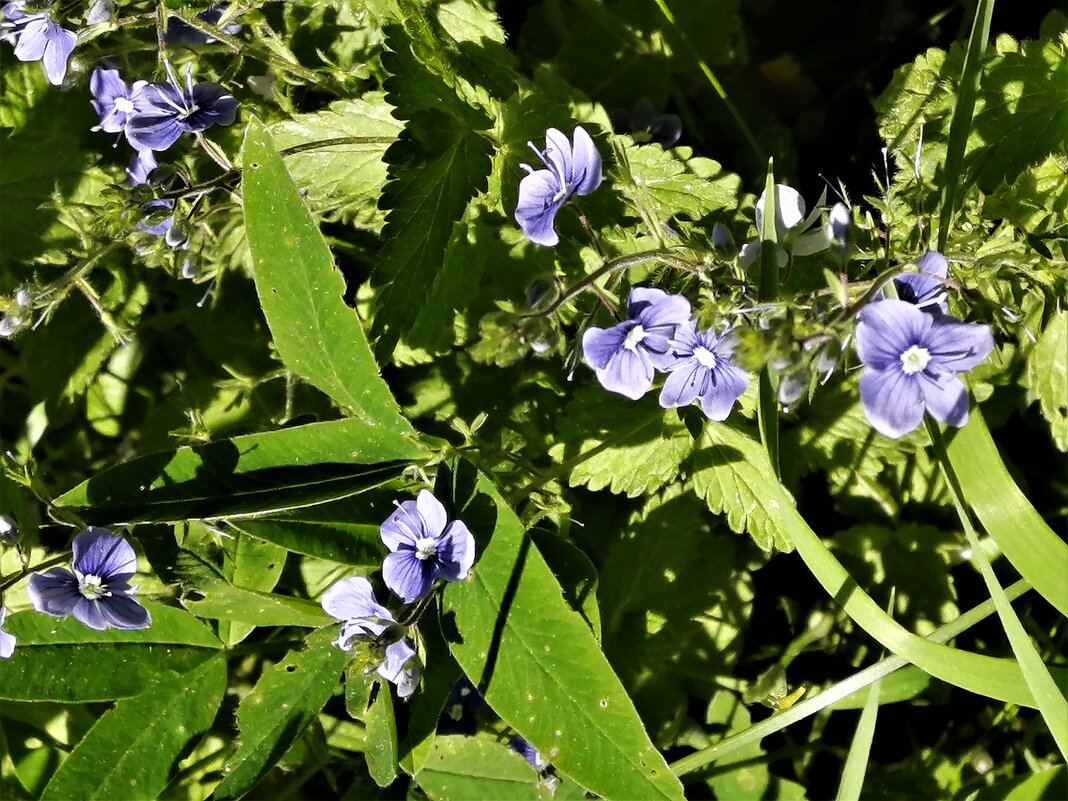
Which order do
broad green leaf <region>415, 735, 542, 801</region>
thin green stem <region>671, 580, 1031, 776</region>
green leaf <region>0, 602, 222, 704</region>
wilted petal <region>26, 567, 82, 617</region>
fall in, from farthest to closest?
broad green leaf <region>415, 735, 542, 801</region>, green leaf <region>0, 602, 222, 704</region>, thin green stem <region>671, 580, 1031, 776</region>, wilted petal <region>26, 567, 82, 617</region>

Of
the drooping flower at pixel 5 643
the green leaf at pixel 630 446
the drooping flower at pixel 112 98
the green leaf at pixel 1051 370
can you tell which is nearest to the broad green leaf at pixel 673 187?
the green leaf at pixel 630 446

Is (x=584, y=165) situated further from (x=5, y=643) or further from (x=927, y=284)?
(x=5, y=643)

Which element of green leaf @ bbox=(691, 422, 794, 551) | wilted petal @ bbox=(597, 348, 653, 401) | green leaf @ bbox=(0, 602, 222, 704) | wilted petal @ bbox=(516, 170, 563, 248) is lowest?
green leaf @ bbox=(0, 602, 222, 704)

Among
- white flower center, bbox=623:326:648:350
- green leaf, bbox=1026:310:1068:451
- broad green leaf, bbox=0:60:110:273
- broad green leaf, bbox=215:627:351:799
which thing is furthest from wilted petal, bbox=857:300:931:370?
broad green leaf, bbox=0:60:110:273

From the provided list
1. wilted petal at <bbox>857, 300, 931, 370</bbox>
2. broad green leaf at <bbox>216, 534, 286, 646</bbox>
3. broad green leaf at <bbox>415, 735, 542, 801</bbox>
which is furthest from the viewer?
broad green leaf at <bbox>415, 735, 542, 801</bbox>

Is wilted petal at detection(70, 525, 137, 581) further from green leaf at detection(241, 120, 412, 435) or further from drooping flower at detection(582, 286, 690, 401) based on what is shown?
drooping flower at detection(582, 286, 690, 401)

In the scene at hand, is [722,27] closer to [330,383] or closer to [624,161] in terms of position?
[624,161]

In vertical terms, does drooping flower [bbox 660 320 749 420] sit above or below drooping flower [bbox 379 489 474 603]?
above

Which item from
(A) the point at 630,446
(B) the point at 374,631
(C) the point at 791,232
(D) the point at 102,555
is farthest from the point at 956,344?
(D) the point at 102,555
